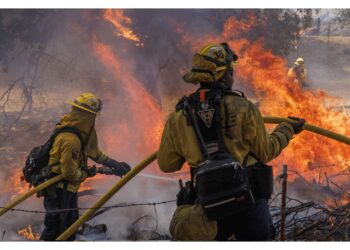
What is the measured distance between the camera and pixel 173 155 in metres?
3.79

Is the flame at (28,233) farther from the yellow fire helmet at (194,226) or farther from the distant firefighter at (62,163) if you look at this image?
the yellow fire helmet at (194,226)

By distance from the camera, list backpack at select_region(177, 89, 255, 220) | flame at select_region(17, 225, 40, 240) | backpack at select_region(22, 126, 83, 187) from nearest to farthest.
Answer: backpack at select_region(177, 89, 255, 220), backpack at select_region(22, 126, 83, 187), flame at select_region(17, 225, 40, 240)

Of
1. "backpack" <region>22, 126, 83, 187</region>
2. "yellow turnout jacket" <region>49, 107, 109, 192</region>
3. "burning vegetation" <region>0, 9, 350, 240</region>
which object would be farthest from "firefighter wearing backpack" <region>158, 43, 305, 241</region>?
"burning vegetation" <region>0, 9, 350, 240</region>

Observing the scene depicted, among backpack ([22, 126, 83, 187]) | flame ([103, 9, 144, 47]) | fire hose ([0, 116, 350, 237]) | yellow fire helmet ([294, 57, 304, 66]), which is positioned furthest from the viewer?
yellow fire helmet ([294, 57, 304, 66])

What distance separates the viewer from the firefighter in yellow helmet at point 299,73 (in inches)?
365

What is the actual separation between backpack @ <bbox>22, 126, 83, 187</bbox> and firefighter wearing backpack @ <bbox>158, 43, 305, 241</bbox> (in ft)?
7.51

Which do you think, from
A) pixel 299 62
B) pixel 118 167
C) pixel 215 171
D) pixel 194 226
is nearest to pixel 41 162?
pixel 118 167

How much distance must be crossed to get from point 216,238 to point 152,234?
3.16 m

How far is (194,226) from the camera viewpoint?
358 centimetres

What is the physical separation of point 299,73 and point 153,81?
2.75 meters

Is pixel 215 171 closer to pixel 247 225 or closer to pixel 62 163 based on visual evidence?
pixel 247 225

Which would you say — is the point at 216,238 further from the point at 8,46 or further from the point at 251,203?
the point at 8,46

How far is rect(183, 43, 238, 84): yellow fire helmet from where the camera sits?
374cm

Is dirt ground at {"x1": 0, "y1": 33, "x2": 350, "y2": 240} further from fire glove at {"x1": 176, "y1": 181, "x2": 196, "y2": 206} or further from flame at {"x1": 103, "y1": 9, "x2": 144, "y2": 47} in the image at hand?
fire glove at {"x1": 176, "y1": 181, "x2": 196, "y2": 206}
